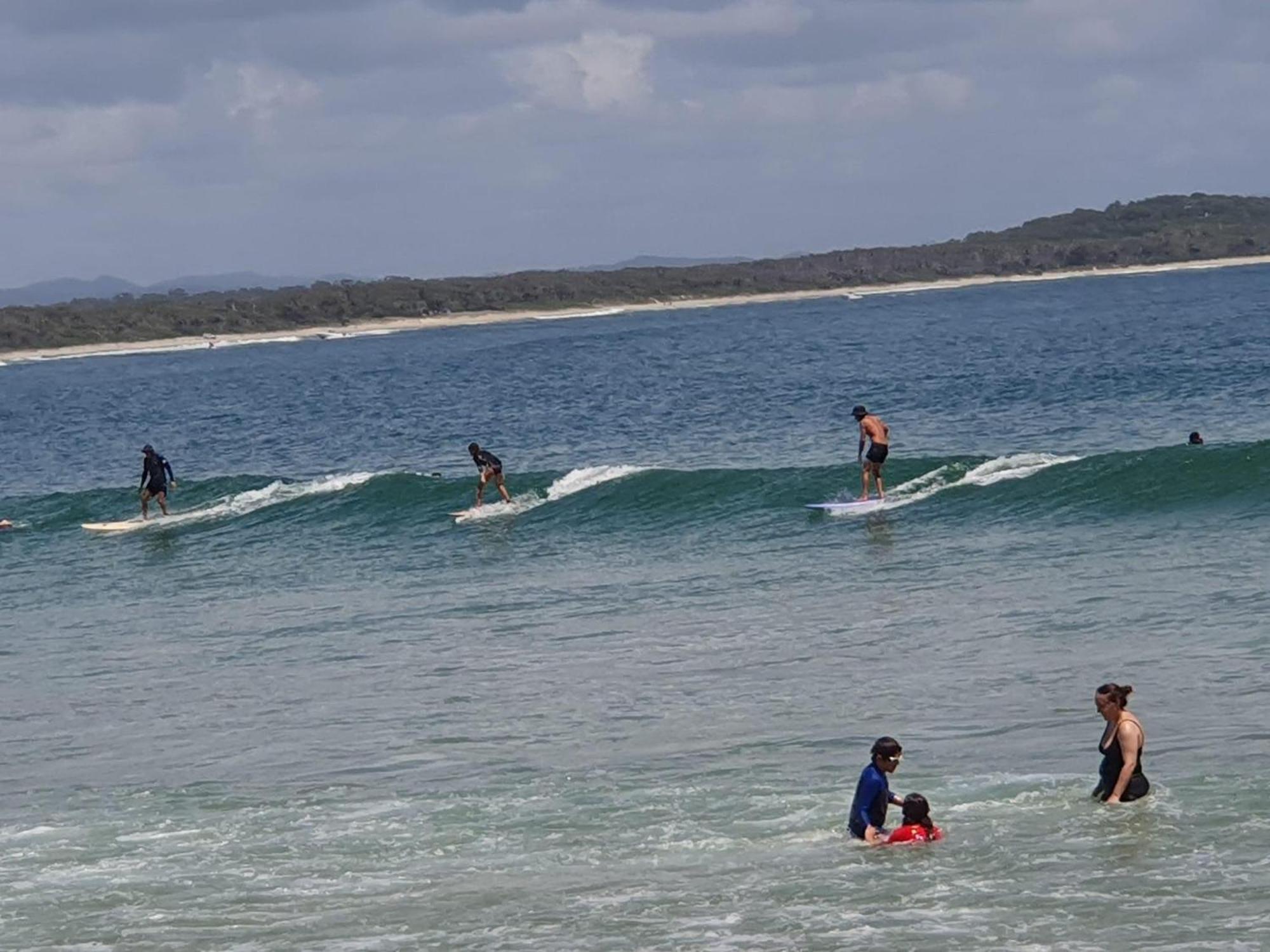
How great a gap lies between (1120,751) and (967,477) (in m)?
19.0

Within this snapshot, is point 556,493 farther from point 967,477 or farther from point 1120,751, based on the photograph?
point 1120,751

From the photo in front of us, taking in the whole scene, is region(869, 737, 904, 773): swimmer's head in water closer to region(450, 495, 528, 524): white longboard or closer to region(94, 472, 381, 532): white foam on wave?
region(450, 495, 528, 524): white longboard

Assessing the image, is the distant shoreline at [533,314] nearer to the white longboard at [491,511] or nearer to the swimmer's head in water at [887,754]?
the white longboard at [491,511]

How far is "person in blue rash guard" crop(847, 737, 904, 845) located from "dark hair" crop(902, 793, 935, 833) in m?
0.12

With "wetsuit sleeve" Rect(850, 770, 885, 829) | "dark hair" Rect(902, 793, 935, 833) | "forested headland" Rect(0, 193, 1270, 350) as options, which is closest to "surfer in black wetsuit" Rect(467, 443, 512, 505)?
"wetsuit sleeve" Rect(850, 770, 885, 829)

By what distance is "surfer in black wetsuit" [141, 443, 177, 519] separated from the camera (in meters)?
38.2

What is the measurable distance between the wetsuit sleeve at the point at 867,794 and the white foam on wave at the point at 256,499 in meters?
25.7

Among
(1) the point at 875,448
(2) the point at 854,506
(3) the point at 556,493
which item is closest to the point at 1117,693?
(2) the point at 854,506

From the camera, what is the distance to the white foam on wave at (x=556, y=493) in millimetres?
34750

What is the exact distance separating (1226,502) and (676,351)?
211 feet

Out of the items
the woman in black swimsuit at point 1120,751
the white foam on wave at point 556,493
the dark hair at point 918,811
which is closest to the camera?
the dark hair at point 918,811

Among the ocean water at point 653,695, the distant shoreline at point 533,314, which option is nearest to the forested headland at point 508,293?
the distant shoreline at point 533,314

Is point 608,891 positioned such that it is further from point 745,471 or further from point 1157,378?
point 1157,378

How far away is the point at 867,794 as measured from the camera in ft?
46.8
